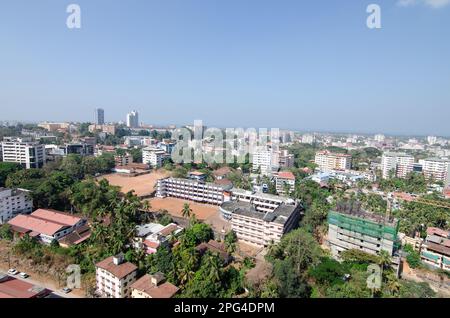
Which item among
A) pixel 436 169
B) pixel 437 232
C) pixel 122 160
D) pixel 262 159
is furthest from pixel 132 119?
pixel 437 232

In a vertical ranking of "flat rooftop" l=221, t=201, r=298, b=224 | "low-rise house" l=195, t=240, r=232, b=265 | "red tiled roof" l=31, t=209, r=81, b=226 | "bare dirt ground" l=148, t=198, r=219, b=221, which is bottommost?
"bare dirt ground" l=148, t=198, r=219, b=221

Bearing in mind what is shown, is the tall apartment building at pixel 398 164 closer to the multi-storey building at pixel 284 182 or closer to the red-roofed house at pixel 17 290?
the multi-storey building at pixel 284 182

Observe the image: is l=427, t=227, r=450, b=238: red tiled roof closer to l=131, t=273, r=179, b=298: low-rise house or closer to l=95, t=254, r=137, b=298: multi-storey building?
l=131, t=273, r=179, b=298: low-rise house

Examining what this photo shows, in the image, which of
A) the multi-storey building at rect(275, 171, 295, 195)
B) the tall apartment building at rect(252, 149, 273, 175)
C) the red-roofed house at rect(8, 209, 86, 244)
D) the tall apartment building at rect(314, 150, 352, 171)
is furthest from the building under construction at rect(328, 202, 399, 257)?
the tall apartment building at rect(314, 150, 352, 171)

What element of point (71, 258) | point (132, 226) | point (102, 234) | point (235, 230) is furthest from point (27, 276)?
point (235, 230)

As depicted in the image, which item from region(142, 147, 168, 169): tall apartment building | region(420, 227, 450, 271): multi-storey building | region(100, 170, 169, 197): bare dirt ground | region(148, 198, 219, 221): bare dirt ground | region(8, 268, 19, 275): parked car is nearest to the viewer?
region(8, 268, 19, 275): parked car

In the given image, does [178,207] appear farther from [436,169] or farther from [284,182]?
[436,169]
